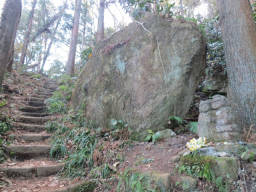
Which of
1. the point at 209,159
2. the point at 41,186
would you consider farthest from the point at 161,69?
the point at 41,186

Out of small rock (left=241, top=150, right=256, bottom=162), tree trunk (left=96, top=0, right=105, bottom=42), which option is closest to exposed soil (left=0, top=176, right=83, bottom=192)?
small rock (left=241, top=150, right=256, bottom=162)

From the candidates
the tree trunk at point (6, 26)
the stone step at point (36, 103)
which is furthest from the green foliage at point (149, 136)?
the stone step at point (36, 103)

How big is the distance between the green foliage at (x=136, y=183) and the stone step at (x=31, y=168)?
A: 1.37m

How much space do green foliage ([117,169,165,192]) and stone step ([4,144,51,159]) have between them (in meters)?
2.00

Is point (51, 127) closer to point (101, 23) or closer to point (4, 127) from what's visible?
point (4, 127)

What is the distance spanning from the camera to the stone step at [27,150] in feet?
11.6

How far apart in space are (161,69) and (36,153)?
3218 mm

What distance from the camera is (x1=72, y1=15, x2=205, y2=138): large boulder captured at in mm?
3777

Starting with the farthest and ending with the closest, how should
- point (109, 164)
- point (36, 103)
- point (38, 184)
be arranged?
point (36, 103)
point (109, 164)
point (38, 184)

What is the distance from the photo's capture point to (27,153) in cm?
366

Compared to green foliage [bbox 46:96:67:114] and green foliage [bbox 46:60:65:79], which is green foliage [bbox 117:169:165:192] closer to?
green foliage [bbox 46:96:67:114]

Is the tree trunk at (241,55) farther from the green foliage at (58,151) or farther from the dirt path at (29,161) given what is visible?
the green foliage at (58,151)

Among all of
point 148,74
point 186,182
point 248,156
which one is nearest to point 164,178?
point 186,182

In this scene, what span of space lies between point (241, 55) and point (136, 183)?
2.90 metres
